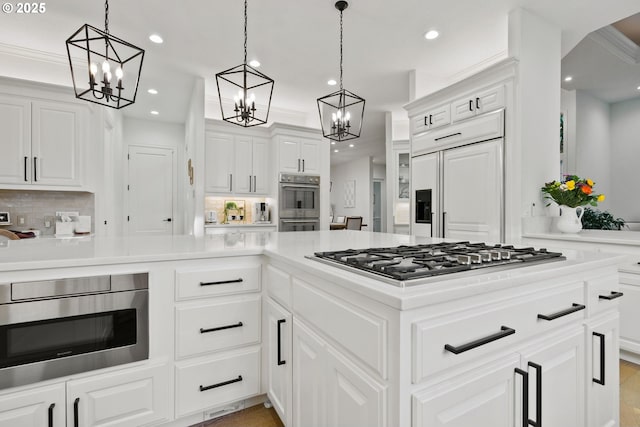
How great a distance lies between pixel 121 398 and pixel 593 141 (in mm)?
7385

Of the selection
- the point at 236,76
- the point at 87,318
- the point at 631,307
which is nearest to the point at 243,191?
the point at 236,76

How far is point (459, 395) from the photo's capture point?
2.71 ft

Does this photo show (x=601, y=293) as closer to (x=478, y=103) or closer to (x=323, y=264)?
(x=323, y=264)

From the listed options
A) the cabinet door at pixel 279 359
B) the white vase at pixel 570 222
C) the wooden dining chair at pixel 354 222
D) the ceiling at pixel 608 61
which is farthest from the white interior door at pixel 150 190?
the ceiling at pixel 608 61

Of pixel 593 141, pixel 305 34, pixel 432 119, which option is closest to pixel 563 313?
pixel 432 119

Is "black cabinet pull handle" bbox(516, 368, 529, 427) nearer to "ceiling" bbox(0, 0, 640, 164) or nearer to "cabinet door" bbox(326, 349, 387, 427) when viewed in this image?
"cabinet door" bbox(326, 349, 387, 427)

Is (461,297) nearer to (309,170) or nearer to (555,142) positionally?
(555,142)

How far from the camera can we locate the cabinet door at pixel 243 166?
513 cm

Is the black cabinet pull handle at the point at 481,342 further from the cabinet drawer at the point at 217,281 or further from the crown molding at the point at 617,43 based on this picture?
the crown molding at the point at 617,43

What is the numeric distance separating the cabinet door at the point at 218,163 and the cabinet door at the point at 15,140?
81.4 inches

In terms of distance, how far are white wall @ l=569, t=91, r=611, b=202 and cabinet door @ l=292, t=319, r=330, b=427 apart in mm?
6003

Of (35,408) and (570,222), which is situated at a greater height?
(570,222)

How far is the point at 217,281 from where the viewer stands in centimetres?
156

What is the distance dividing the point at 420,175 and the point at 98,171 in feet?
13.0
